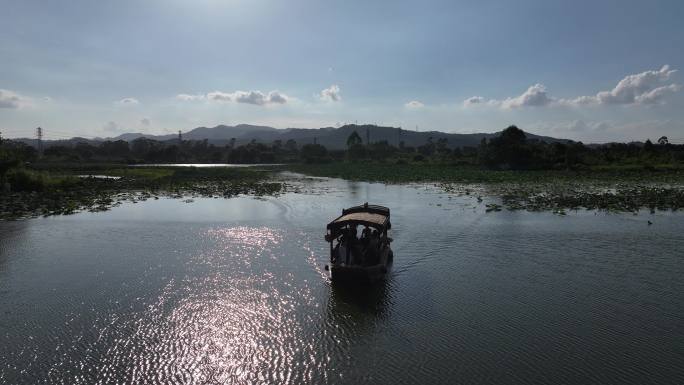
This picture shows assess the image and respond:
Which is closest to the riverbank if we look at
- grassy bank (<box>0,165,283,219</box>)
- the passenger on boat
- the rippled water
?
grassy bank (<box>0,165,283,219</box>)

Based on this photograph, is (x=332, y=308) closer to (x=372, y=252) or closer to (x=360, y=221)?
(x=372, y=252)

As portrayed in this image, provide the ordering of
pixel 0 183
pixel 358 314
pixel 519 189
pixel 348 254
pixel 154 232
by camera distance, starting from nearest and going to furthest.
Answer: pixel 358 314 < pixel 348 254 < pixel 154 232 < pixel 0 183 < pixel 519 189

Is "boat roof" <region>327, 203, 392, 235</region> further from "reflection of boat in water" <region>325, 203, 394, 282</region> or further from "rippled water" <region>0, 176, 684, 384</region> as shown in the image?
"rippled water" <region>0, 176, 684, 384</region>

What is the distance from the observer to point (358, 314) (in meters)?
15.6

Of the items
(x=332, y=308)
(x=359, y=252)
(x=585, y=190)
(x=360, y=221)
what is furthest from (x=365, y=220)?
(x=585, y=190)

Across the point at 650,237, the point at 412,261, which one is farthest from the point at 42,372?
the point at 650,237

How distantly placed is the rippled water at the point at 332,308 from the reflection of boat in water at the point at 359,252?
2.40 ft

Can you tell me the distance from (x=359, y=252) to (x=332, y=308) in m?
2.95

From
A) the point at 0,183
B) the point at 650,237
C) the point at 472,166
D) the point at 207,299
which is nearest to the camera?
the point at 207,299

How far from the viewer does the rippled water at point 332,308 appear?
11789 mm

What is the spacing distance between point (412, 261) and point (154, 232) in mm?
16499

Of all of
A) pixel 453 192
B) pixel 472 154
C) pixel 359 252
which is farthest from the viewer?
pixel 472 154

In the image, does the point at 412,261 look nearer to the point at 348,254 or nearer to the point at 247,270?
the point at 348,254

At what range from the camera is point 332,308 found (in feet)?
52.9
